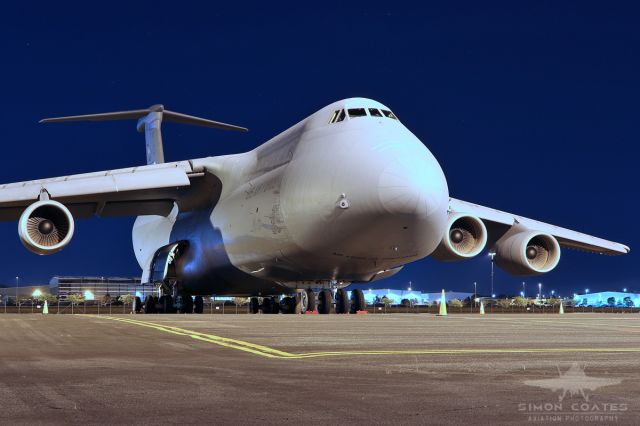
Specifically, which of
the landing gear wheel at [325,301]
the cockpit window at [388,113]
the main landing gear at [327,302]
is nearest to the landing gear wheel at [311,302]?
the main landing gear at [327,302]

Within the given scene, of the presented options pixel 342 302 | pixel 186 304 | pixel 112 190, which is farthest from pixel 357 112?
pixel 186 304

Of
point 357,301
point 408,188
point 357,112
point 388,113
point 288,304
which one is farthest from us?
point 288,304

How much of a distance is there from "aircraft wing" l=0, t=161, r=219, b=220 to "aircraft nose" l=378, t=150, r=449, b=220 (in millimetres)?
8861

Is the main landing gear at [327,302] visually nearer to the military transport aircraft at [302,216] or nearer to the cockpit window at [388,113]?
the military transport aircraft at [302,216]

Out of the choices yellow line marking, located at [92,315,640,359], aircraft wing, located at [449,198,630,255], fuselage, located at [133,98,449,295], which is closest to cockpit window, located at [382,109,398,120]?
fuselage, located at [133,98,449,295]

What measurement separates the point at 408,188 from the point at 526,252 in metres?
9.04

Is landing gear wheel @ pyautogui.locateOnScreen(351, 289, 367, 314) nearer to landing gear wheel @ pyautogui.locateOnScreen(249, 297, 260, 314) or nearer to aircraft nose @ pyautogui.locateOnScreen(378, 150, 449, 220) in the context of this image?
aircraft nose @ pyautogui.locateOnScreen(378, 150, 449, 220)

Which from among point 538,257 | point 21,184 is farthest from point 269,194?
point 538,257

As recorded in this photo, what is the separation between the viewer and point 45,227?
858 inches

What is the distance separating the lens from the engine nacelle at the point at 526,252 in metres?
25.3

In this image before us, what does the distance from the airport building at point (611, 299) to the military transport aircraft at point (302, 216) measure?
84.7m

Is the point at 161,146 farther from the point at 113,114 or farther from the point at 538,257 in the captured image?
the point at 538,257

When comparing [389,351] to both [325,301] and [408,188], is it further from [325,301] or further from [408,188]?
[325,301]

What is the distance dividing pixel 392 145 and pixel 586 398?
14370 millimetres
